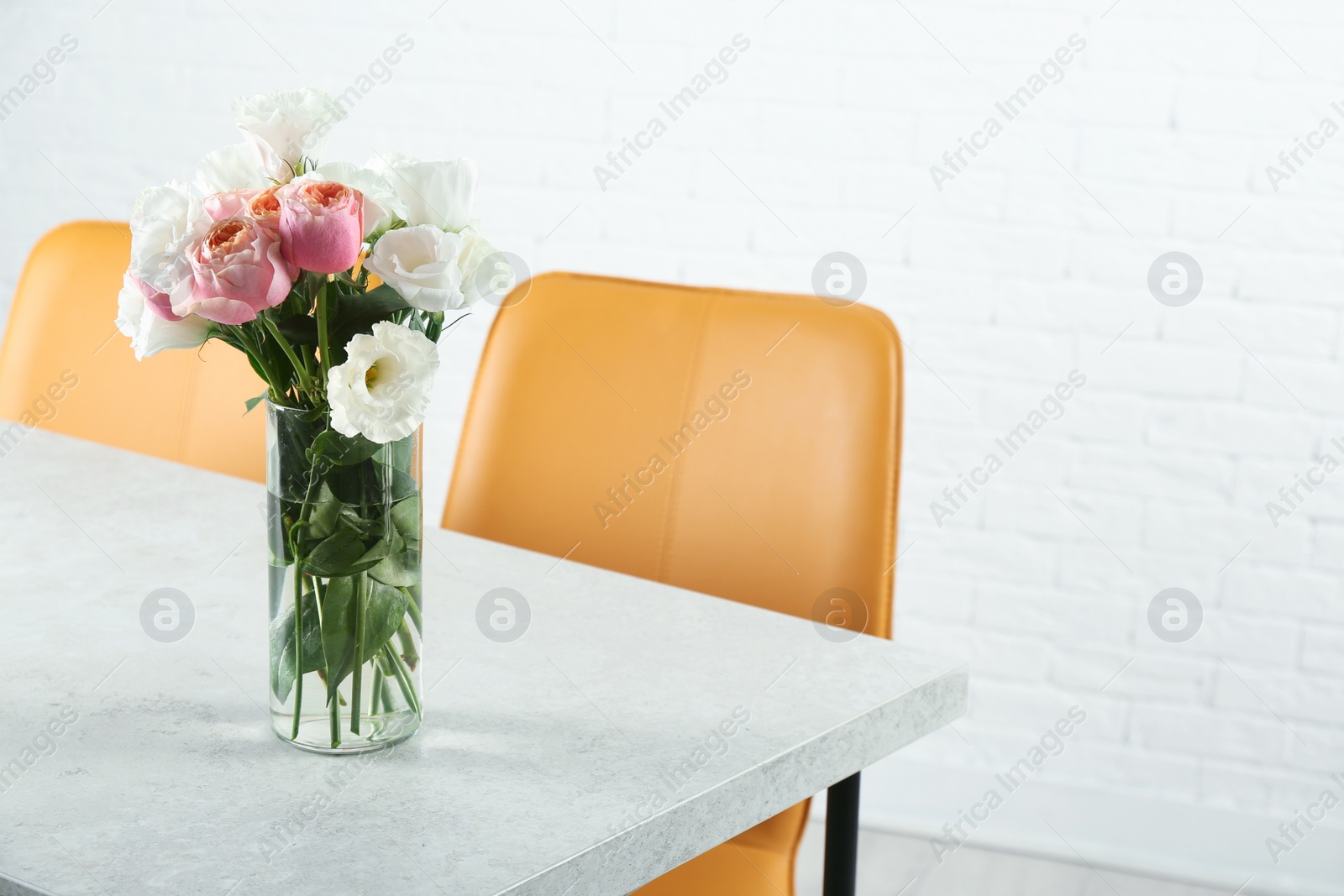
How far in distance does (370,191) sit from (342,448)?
0.42ft

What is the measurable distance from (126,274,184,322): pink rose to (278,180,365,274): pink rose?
2.8 inches

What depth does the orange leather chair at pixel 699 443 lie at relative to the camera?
45.4 inches

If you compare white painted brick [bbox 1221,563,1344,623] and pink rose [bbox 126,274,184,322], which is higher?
pink rose [bbox 126,274,184,322]

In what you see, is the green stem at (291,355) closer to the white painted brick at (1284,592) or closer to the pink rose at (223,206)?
the pink rose at (223,206)

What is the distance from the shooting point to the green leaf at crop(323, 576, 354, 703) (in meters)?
0.69

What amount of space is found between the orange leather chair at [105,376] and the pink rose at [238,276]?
0.80 metres

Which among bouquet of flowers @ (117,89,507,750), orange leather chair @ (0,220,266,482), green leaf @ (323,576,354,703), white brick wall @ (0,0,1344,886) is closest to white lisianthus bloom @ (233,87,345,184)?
bouquet of flowers @ (117,89,507,750)

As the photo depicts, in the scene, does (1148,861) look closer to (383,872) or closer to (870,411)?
(870,411)

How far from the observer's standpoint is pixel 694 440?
1217mm

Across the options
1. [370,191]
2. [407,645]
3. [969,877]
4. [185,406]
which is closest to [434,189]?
[370,191]

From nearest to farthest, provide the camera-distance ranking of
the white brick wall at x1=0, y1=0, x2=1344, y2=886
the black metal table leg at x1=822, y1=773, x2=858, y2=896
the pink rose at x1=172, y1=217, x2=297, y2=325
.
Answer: the pink rose at x1=172, y1=217, x2=297, y2=325 → the black metal table leg at x1=822, y1=773, x2=858, y2=896 → the white brick wall at x1=0, y1=0, x2=1344, y2=886

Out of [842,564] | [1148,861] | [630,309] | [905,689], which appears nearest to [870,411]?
[842,564]

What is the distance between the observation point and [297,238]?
618mm

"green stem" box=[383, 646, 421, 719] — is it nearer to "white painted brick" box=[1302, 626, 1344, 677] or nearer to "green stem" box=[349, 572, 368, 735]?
"green stem" box=[349, 572, 368, 735]
